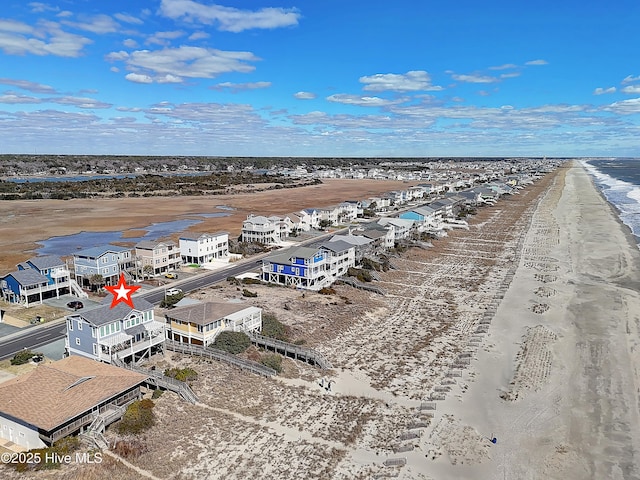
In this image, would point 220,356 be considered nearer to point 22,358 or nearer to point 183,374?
point 183,374

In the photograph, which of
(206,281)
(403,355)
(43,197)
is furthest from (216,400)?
(43,197)

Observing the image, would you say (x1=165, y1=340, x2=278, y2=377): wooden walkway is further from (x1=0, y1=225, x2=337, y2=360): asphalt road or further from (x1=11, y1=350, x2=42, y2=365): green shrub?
(x1=11, y1=350, x2=42, y2=365): green shrub

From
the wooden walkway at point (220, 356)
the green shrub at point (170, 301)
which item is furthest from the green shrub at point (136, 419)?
the green shrub at point (170, 301)

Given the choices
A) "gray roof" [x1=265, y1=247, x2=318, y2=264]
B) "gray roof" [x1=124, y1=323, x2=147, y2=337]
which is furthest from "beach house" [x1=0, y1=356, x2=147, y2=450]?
"gray roof" [x1=265, y1=247, x2=318, y2=264]

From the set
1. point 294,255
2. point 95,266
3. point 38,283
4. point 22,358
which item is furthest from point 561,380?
point 38,283

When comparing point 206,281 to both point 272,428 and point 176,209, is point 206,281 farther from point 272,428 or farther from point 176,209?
point 176,209

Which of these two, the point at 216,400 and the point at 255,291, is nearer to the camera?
the point at 216,400
